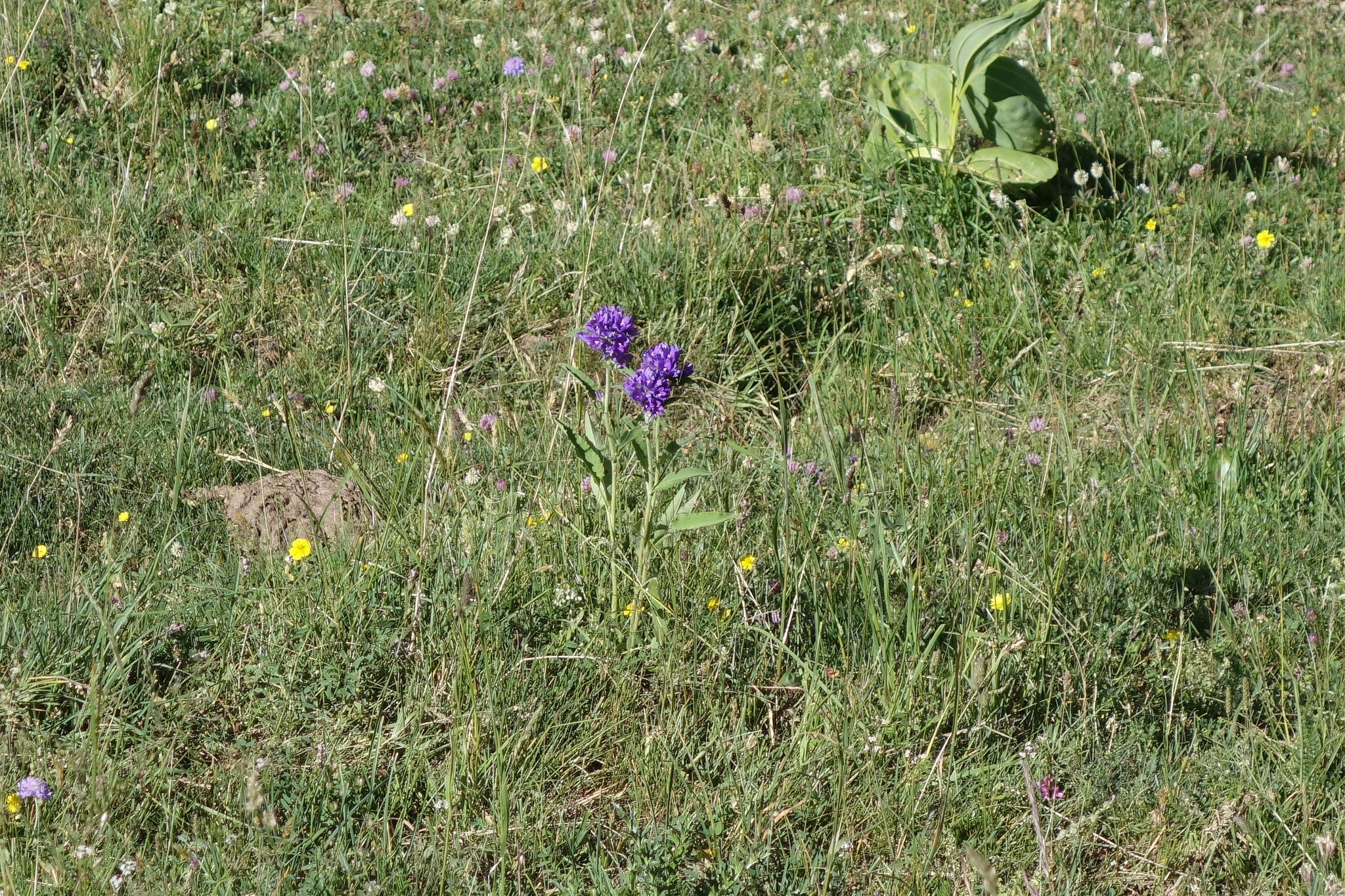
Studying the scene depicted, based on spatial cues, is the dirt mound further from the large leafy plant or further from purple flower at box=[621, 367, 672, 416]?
the large leafy plant

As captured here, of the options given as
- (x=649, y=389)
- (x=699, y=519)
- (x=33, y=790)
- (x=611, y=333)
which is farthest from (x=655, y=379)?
(x=33, y=790)

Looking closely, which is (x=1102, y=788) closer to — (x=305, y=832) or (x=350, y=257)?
(x=305, y=832)

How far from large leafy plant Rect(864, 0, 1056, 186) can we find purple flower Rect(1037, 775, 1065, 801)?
2.15 metres

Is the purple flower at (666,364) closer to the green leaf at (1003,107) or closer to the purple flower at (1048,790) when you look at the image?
the purple flower at (1048,790)

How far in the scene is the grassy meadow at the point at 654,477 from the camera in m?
2.02

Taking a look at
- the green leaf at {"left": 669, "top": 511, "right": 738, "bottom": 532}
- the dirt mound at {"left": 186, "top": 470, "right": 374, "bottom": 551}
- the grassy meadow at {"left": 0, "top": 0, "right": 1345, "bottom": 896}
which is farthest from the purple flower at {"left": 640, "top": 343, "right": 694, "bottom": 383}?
the dirt mound at {"left": 186, "top": 470, "right": 374, "bottom": 551}

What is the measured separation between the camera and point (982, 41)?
12.3ft

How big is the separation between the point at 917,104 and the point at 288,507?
2.43 meters

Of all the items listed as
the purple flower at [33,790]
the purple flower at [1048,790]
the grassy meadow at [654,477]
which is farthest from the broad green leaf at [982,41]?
the purple flower at [33,790]

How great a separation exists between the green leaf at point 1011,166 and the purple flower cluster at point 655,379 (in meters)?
1.86

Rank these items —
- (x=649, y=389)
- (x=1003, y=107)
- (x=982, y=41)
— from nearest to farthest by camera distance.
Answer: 1. (x=649, y=389)
2. (x=982, y=41)
3. (x=1003, y=107)

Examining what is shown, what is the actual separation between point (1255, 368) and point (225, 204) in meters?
3.12

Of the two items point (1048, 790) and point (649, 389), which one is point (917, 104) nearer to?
point (649, 389)

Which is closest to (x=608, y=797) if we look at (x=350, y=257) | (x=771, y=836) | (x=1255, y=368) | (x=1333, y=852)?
(x=771, y=836)
